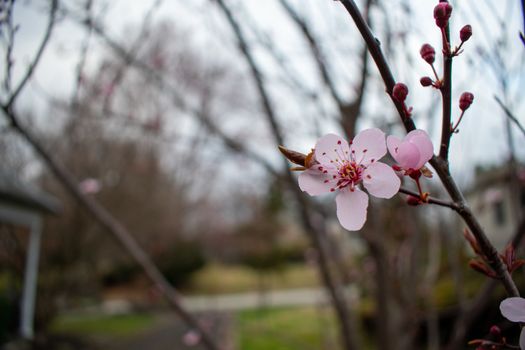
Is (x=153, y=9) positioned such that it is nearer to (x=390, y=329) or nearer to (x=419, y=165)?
(x=419, y=165)

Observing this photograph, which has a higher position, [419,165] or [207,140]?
[207,140]

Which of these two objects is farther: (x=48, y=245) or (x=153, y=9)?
(x=48, y=245)

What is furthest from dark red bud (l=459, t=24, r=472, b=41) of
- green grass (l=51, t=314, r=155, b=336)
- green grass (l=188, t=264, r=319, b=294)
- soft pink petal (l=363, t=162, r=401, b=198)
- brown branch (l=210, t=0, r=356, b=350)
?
green grass (l=188, t=264, r=319, b=294)

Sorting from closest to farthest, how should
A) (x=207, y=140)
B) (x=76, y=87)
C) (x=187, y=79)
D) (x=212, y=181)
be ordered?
(x=76, y=87)
(x=207, y=140)
(x=187, y=79)
(x=212, y=181)

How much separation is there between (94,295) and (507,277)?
16.5 m

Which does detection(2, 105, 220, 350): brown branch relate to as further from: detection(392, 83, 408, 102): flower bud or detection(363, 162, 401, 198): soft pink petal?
detection(392, 83, 408, 102): flower bud

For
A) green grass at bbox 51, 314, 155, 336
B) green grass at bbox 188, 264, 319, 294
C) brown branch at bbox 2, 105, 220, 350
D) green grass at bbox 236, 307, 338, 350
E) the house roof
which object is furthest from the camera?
green grass at bbox 188, 264, 319, 294

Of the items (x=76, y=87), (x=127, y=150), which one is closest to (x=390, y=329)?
(x=76, y=87)

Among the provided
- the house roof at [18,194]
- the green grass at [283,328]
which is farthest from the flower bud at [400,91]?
the house roof at [18,194]

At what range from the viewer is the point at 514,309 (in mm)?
621

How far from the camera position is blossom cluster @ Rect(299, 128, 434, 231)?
25.7 inches

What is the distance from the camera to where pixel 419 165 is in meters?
0.63

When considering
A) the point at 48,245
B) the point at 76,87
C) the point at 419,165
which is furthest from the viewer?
the point at 48,245

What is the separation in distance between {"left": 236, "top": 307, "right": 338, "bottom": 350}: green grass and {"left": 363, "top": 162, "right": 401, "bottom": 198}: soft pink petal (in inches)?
234
